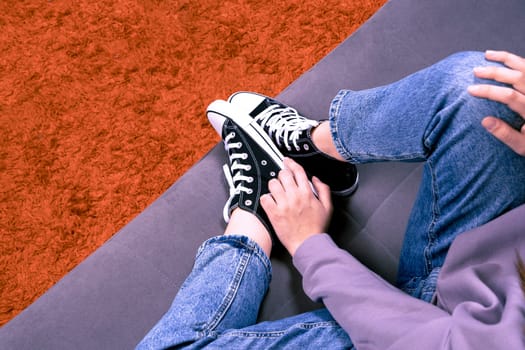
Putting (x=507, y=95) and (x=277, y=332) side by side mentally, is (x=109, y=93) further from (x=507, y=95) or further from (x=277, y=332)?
(x=507, y=95)

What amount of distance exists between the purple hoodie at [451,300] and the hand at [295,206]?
0.31ft

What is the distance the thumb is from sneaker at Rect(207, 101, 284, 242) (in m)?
0.39

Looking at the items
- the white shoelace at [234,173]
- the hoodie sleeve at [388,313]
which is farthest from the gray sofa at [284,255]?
the hoodie sleeve at [388,313]

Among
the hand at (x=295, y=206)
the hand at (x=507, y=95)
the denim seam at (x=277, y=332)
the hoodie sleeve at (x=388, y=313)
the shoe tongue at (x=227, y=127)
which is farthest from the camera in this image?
the shoe tongue at (x=227, y=127)

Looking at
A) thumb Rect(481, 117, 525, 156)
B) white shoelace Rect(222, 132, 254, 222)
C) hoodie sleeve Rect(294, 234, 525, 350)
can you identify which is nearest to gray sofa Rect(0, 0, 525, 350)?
white shoelace Rect(222, 132, 254, 222)

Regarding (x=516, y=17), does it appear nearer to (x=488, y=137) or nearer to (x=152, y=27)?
(x=488, y=137)

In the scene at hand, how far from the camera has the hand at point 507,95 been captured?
0.52 m

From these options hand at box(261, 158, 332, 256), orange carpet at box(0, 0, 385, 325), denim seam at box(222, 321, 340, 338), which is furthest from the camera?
orange carpet at box(0, 0, 385, 325)

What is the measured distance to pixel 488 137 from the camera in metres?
0.56

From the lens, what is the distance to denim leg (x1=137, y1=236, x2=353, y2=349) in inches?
24.2

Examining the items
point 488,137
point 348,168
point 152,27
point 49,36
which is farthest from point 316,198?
point 49,36

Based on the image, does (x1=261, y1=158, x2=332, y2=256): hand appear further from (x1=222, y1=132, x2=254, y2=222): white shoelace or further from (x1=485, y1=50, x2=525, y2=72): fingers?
(x1=485, y1=50, x2=525, y2=72): fingers

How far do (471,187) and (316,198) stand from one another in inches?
10.8

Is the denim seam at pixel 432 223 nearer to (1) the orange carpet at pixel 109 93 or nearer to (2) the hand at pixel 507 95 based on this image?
(2) the hand at pixel 507 95
